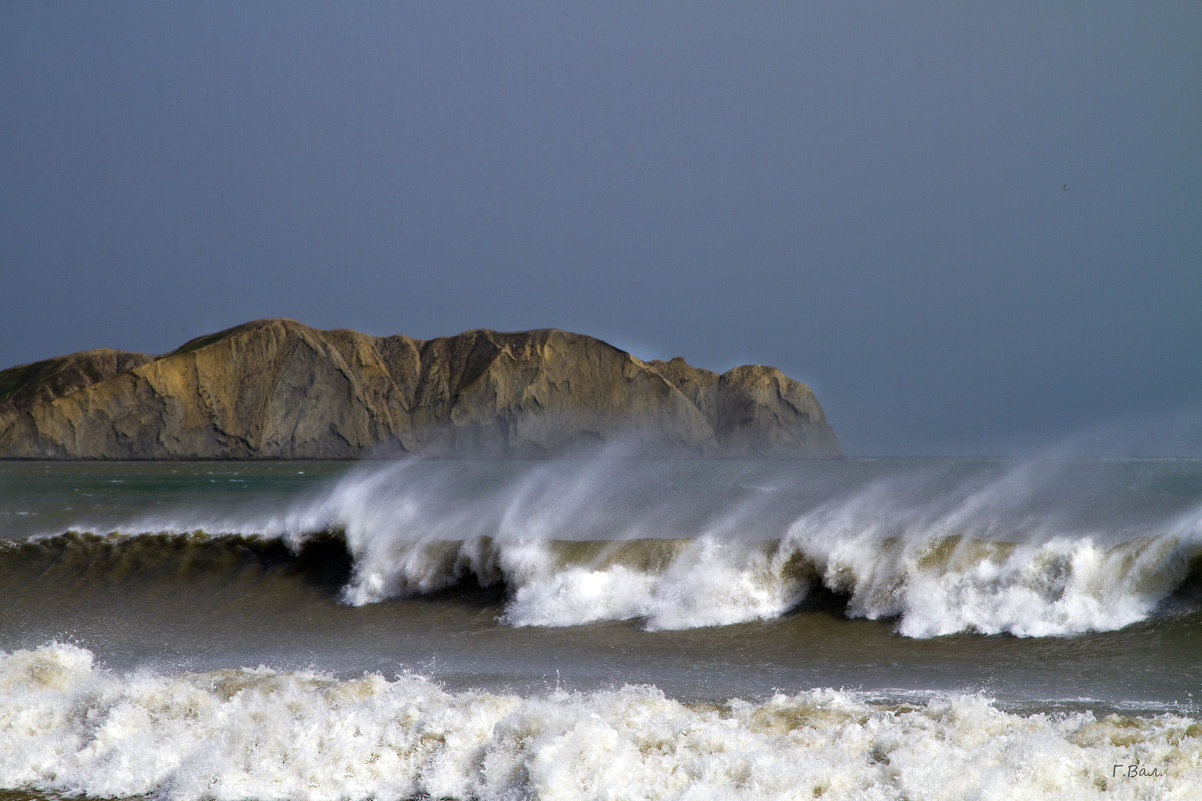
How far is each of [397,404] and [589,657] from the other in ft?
325

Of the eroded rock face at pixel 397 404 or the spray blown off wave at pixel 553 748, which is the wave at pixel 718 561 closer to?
the spray blown off wave at pixel 553 748

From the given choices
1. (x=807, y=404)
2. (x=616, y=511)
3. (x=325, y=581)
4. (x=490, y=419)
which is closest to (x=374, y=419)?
(x=490, y=419)

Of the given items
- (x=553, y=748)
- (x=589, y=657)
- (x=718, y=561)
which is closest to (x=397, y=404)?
(x=718, y=561)

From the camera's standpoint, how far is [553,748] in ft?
13.3

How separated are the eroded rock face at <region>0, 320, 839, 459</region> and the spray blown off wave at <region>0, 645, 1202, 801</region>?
92622 millimetres

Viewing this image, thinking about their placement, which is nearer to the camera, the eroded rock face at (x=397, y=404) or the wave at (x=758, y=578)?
the wave at (x=758, y=578)

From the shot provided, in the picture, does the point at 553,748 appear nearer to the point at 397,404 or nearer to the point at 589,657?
the point at 589,657

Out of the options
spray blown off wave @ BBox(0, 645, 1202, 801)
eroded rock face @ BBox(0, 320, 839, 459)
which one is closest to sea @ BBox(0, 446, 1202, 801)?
spray blown off wave @ BBox(0, 645, 1202, 801)

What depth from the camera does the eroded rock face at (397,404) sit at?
299 ft

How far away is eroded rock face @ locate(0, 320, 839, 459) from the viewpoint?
9100 cm

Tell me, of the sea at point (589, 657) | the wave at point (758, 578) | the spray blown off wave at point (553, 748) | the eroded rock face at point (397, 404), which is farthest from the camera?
the eroded rock face at point (397, 404)

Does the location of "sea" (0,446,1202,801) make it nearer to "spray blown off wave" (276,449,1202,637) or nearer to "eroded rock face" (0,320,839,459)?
"spray blown off wave" (276,449,1202,637)

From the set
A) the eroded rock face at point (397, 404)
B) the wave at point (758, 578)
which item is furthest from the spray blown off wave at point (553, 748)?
the eroded rock face at point (397, 404)

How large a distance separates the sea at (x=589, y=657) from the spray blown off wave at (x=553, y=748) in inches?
0.7
